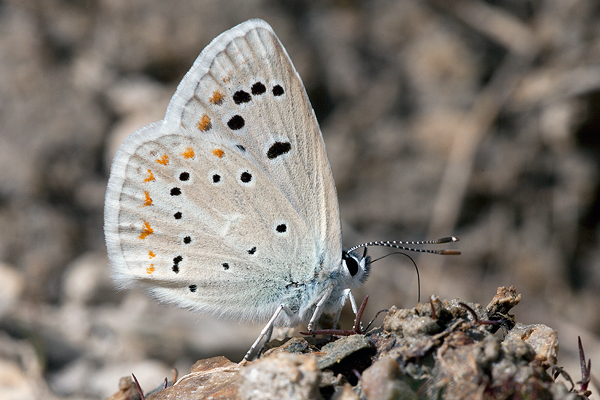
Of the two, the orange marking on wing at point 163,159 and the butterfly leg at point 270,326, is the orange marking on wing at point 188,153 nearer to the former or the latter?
the orange marking on wing at point 163,159

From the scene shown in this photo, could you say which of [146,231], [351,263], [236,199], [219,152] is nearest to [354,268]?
[351,263]

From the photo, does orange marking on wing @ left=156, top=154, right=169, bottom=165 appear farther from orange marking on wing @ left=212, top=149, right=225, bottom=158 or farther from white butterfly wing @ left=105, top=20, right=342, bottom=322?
orange marking on wing @ left=212, top=149, right=225, bottom=158

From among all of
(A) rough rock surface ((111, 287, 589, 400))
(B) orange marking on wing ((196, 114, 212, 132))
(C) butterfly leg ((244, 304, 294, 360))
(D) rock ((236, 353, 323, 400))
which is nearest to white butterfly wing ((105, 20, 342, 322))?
(B) orange marking on wing ((196, 114, 212, 132))

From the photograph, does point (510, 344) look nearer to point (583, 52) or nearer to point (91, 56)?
point (583, 52)

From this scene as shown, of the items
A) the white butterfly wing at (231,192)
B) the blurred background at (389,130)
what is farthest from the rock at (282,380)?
the blurred background at (389,130)

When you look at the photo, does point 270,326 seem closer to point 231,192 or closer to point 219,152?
point 231,192
